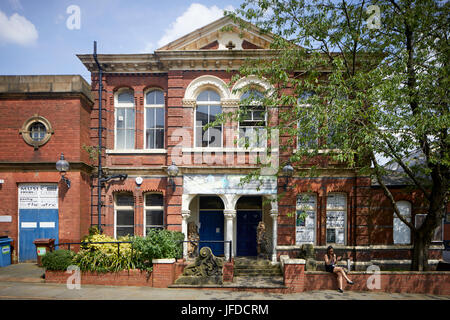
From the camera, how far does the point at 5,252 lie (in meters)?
11.8

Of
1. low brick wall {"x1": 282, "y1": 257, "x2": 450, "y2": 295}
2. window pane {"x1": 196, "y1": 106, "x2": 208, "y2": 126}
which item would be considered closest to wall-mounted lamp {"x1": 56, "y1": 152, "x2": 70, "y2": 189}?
window pane {"x1": 196, "y1": 106, "x2": 208, "y2": 126}

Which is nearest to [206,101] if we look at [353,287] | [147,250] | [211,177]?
[211,177]

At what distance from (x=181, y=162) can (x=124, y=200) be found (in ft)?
10.5

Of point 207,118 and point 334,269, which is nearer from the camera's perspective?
point 334,269

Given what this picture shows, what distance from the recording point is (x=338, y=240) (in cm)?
1291

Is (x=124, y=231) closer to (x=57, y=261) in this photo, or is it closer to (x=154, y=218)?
(x=154, y=218)

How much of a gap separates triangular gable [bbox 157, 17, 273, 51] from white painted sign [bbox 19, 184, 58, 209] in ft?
24.5

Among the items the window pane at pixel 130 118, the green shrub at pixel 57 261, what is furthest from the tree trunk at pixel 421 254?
the window pane at pixel 130 118

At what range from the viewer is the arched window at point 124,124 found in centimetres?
1357

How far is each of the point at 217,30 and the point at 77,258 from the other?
10.3 meters

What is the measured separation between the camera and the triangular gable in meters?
12.9

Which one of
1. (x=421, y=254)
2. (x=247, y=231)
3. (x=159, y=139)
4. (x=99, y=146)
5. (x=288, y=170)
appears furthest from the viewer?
(x=247, y=231)

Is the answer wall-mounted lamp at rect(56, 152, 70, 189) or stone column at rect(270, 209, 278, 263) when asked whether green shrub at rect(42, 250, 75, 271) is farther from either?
stone column at rect(270, 209, 278, 263)

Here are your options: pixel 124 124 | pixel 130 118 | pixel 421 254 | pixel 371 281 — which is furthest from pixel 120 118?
pixel 421 254
